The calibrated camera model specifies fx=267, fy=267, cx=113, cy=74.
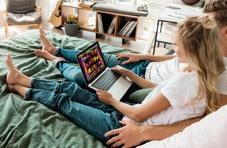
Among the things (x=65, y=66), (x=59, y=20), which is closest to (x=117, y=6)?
(x=59, y=20)

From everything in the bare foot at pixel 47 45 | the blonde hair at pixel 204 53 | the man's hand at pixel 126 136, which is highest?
the blonde hair at pixel 204 53

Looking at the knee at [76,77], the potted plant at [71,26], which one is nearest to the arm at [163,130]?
the knee at [76,77]

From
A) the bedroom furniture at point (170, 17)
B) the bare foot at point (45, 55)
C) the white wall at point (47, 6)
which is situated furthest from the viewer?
the white wall at point (47, 6)

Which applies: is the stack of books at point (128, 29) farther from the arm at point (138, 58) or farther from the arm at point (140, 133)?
the arm at point (140, 133)

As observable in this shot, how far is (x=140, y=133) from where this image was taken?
1191 mm

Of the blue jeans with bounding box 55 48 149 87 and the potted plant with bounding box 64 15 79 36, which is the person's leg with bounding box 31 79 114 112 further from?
the potted plant with bounding box 64 15 79 36

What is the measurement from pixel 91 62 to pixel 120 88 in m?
0.24

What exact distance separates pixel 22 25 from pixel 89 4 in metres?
0.93

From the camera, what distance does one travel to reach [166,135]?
1153 mm

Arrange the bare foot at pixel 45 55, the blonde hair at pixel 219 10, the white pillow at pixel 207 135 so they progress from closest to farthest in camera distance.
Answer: the white pillow at pixel 207 135 < the blonde hair at pixel 219 10 < the bare foot at pixel 45 55

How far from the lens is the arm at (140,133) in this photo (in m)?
1.16

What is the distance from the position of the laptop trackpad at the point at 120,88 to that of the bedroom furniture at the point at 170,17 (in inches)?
47.8

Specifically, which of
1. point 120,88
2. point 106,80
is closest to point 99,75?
point 106,80

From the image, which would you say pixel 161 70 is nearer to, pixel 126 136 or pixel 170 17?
pixel 126 136
